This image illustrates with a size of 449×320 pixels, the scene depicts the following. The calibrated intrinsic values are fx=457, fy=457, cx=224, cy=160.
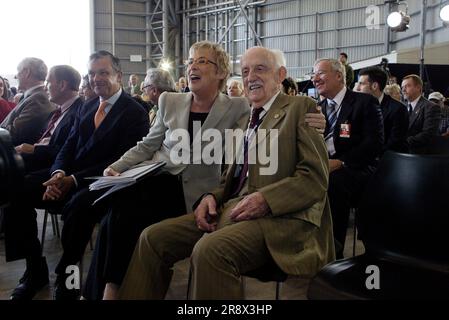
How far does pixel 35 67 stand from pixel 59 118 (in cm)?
51

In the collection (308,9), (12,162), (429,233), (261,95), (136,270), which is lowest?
(136,270)

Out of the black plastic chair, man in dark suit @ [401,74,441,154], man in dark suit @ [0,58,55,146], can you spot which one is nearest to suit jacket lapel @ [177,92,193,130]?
the black plastic chair

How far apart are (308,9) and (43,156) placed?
13071 mm

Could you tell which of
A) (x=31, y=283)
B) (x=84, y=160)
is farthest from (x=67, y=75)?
(x=31, y=283)

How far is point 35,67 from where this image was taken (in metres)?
3.27

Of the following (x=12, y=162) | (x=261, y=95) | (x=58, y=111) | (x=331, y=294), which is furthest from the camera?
(x=58, y=111)

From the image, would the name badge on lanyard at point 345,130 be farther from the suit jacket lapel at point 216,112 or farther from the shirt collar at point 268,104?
the shirt collar at point 268,104

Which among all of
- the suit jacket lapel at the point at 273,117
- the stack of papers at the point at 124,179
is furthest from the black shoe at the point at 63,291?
the suit jacket lapel at the point at 273,117

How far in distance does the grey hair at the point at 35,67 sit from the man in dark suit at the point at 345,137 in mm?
1943

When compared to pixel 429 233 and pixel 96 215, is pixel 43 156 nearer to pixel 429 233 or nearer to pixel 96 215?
pixel 96 215

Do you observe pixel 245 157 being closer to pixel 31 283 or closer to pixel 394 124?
pixel 31 283

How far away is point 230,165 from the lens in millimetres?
1877

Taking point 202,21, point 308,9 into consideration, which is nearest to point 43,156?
point 308,9

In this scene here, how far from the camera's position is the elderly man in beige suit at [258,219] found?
4.88 ft
